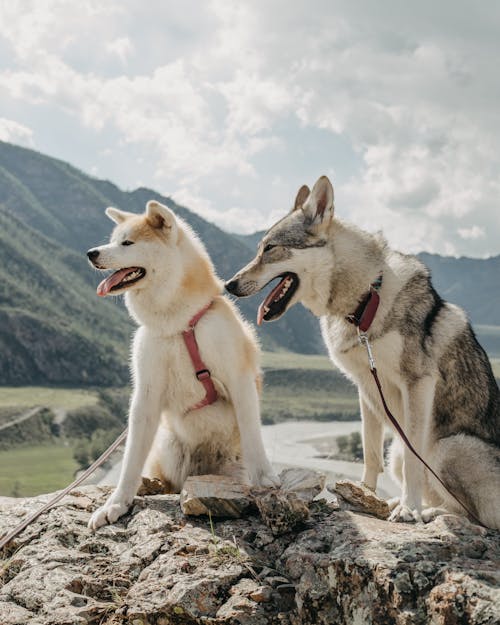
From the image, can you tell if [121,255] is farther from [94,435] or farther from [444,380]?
[94,435]

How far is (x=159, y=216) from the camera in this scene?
297 inches

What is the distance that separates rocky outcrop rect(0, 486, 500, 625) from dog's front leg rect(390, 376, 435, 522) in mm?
596

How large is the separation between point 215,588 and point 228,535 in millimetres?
824

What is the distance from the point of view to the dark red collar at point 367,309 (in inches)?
277

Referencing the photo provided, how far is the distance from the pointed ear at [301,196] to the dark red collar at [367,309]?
4.89ft

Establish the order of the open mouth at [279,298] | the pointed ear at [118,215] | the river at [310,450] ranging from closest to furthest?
the open mouth at [279,298] → the pointed ear at [118,215] → the river at [310,450]

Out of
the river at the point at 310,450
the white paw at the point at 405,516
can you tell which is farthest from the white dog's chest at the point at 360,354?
the river at the point at 310,450

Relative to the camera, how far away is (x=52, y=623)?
516 centimetres

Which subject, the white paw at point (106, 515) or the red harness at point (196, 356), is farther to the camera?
the red harness at point (196, 356)

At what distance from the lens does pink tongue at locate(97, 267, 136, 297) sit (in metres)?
7.12

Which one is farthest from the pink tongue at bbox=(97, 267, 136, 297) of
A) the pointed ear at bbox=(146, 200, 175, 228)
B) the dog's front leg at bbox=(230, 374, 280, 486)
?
the dog's front leg at bbox=(230, 374, 280, 486)

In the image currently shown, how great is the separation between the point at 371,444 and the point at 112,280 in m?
3.86

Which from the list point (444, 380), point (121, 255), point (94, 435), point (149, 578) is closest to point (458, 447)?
point (444, 380)

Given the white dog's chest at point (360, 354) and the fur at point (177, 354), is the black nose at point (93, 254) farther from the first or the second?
Answer: the white dog's chest at point (360, 354)
